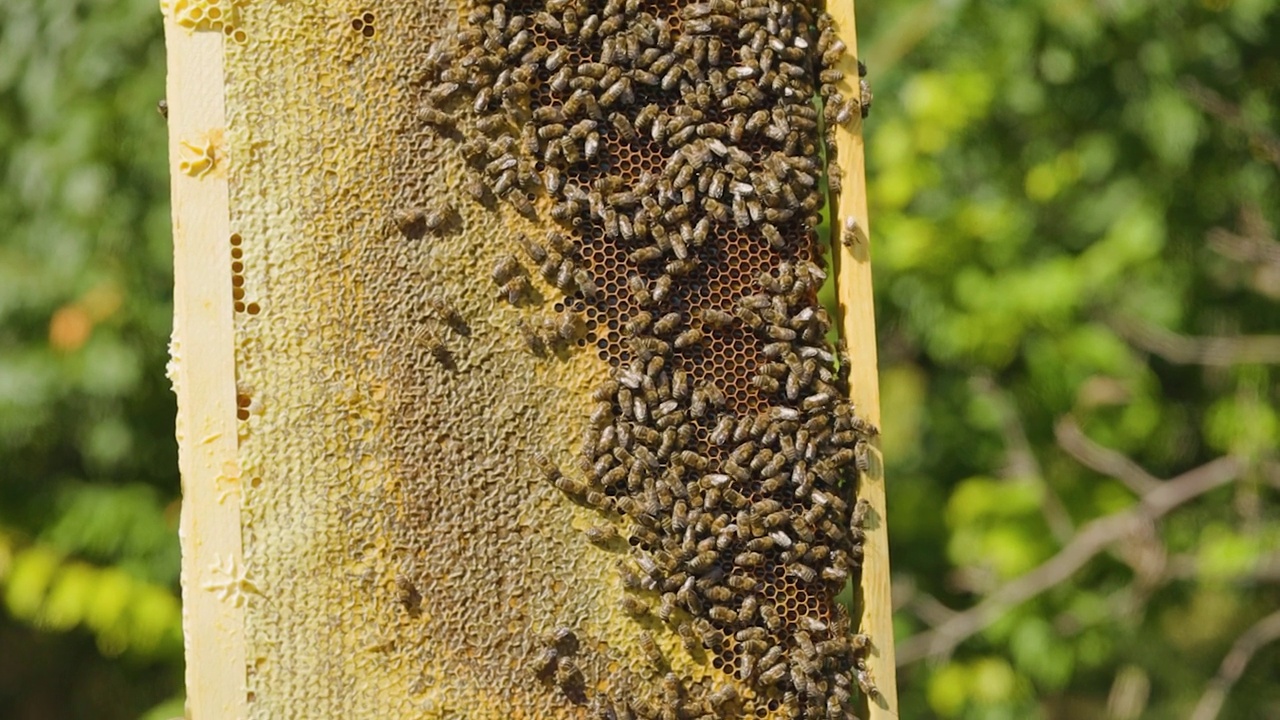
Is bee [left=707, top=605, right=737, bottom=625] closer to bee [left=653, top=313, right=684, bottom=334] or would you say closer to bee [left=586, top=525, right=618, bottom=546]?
bee [left=586, top=525, right=618, bottom=546]

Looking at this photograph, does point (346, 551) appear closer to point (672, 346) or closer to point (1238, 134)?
point (672, 346)

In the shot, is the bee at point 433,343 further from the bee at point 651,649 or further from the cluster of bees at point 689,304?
the bee at point 651,649

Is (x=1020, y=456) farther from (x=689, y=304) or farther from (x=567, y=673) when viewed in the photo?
(x=567, y=673)

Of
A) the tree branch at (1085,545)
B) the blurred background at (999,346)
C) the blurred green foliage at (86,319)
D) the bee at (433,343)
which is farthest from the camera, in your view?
the tree branch at (1085,545)

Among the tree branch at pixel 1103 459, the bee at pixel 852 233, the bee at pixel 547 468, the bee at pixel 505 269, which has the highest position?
the bee at pixel 852 233

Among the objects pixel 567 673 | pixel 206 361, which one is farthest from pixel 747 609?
pixel 206 361

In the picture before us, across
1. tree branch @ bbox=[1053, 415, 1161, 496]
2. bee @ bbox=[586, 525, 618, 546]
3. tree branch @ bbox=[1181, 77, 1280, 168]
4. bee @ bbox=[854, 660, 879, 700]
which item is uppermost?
tree branch @ bbox=[1181, 77, 1280, 168]

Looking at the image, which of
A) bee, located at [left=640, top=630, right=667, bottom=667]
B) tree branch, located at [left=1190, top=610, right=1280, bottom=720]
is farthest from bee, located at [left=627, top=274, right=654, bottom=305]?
tree branch, located at [left=1190, top=610, right=1280, bottom=720]

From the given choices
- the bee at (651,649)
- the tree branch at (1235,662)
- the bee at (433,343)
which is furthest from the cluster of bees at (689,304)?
the tree branch at (1235,662)
